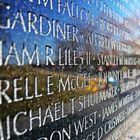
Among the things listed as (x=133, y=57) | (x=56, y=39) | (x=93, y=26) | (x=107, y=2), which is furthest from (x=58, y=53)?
(x=133, y=57)

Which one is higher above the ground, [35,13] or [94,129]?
[35,13]

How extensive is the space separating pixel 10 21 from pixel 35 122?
0.65 ft

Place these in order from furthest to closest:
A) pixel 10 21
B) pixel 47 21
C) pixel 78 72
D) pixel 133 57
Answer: pixel 133 57
pixel 78 72
pixel 47 21
pixel 10 21

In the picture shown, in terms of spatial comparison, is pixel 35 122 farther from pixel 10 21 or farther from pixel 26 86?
pixel 10 21

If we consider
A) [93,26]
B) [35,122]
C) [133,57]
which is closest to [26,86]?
[35,122]

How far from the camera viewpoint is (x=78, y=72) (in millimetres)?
886

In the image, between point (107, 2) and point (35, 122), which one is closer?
point (35, 122)

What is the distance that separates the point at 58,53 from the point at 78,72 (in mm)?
124

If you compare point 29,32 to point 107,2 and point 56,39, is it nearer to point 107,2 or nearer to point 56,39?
point 56,39

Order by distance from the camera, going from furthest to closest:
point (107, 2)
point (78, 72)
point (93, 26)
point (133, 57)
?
point (133, 57) < point (107, 2) < point (93, 26) < point (78, 72)

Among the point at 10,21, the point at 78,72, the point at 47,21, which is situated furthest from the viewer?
the point at 78,72

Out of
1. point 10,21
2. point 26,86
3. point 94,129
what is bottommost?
point 94,129

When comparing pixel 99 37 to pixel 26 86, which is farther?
pixel 99 37

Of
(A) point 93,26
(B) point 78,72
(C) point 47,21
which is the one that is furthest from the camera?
(A) point 93,26
